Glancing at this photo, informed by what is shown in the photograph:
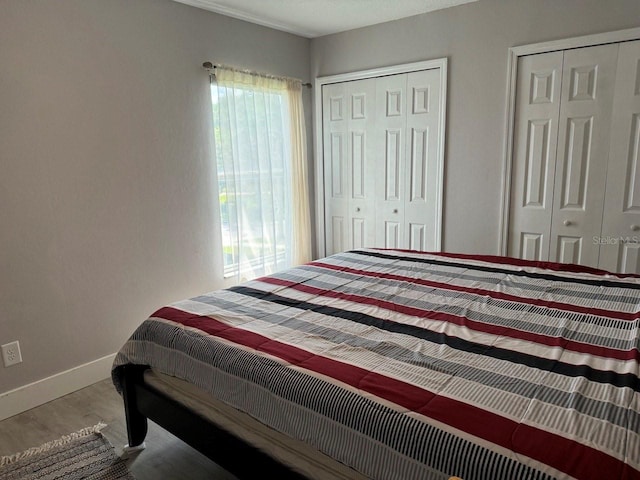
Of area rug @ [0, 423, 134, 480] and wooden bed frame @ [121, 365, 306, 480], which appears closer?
wooden bed frame @ [121, 365, 306, 480]

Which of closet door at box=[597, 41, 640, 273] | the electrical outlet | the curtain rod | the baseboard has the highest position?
the curtain rod

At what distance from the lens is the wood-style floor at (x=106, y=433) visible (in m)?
1.89

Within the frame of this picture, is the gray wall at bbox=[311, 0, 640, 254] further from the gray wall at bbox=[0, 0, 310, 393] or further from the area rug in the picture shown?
the area rug

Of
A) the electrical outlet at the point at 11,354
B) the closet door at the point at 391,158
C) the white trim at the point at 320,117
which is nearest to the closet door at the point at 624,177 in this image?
the white trim at the point at 320,117

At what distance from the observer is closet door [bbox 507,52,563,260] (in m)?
2.96

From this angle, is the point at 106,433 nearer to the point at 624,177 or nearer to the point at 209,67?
the point at 209,67

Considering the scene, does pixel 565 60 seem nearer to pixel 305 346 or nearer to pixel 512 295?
pixel 512 295

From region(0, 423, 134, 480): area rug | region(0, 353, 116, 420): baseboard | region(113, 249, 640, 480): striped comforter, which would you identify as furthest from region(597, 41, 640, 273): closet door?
region(0, 353, 116, 420): baseboard

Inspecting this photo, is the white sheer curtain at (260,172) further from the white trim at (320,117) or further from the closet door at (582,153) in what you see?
the closet door at (582,153)

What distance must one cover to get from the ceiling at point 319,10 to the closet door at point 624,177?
1190 millimetres

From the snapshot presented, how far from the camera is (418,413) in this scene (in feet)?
3.69

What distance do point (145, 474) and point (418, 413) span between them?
1384mm

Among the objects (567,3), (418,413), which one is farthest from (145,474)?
(567,3)

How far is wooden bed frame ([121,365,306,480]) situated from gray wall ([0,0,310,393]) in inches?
36.4
